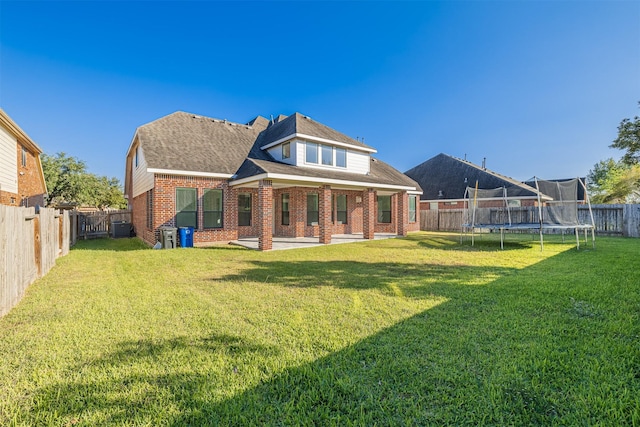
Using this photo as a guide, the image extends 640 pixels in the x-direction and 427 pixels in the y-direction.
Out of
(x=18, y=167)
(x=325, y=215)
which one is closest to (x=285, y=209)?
(x=325, y=215)

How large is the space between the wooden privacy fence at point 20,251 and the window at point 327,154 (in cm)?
1078

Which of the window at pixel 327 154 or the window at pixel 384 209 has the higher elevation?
the window at pixel 327 154

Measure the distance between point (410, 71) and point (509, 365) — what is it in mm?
19087

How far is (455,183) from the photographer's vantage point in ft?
86.4

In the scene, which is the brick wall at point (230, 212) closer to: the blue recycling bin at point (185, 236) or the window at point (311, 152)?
the blue recycling bin at point (185, 236)

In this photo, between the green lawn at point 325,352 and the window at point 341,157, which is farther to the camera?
the window at point 341,157

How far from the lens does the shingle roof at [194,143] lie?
12.3 meters

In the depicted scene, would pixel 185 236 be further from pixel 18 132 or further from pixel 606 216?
pixel 606 216

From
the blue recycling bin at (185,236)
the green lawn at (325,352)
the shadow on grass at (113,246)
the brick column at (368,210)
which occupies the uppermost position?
the brick column at (368,210)

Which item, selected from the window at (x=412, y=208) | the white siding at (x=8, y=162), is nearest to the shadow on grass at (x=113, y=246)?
the white siding at (x=8, y=162)

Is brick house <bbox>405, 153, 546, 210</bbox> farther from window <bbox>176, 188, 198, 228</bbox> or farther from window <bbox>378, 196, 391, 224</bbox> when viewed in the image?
window <bbox>176, 188, 198, 228</bbox>

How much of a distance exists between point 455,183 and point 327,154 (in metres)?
16.4

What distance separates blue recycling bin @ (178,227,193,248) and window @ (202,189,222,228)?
36.0 inches

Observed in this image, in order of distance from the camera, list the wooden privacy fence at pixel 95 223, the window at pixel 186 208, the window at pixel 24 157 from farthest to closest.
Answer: the wooden privacy fence at pixel 95 223 < the window at pixel 24 157 < the window at pixel 186 208
